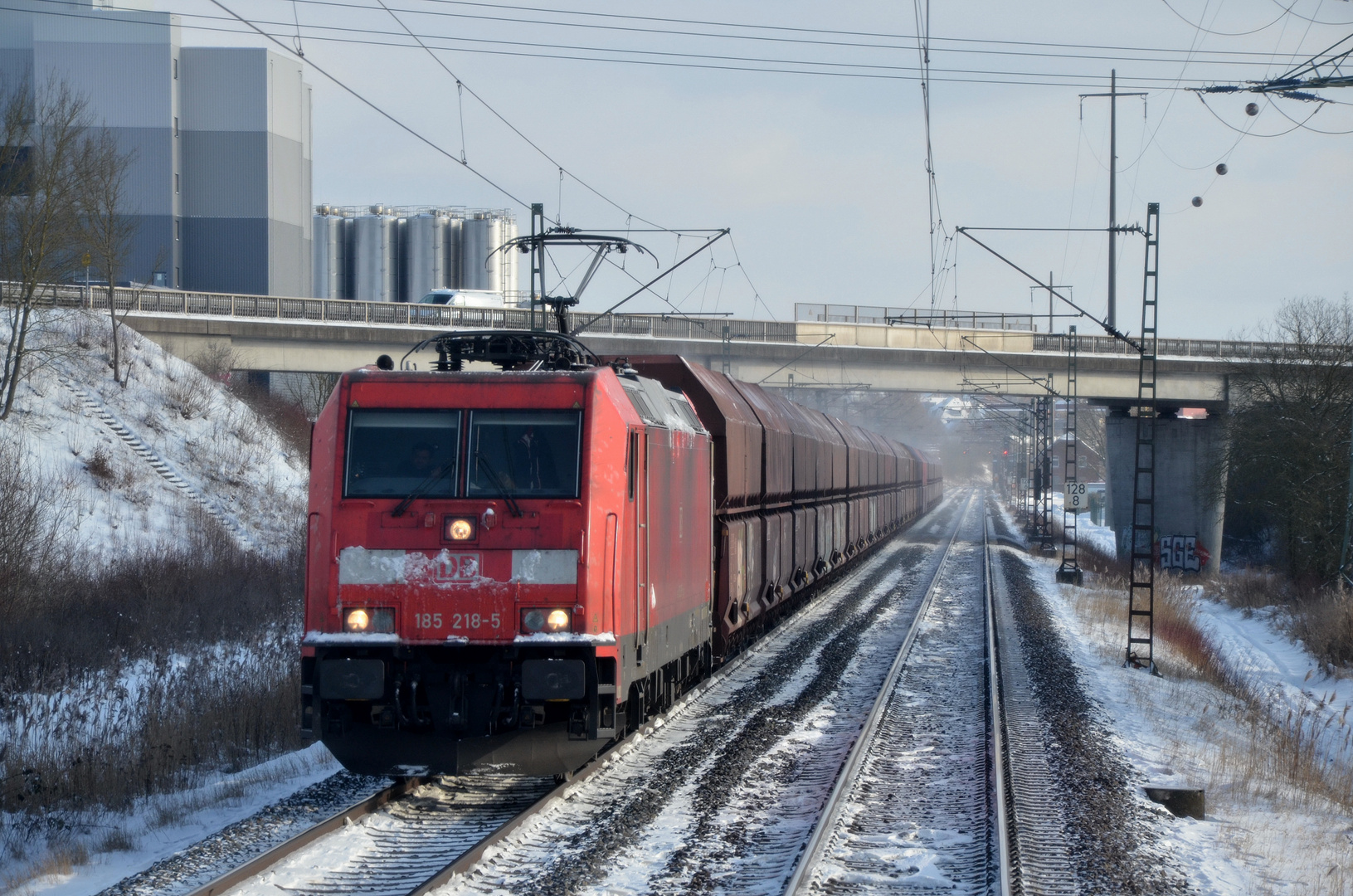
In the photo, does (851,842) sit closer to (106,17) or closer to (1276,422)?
(1276,422)

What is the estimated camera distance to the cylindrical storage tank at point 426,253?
8819 cm

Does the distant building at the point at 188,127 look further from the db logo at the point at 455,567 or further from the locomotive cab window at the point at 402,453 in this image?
the db logo at the point at 455,567

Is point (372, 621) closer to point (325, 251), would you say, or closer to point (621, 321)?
point (621, 321)

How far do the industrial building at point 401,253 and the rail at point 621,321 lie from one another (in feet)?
144

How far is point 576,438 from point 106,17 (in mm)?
56121

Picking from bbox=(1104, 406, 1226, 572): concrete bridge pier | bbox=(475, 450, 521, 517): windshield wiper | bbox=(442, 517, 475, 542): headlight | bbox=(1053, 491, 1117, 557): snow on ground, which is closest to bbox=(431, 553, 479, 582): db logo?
bbox=(442, 517, 475, 542): headlight

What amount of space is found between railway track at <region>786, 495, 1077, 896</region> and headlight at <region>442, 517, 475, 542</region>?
3270 mm

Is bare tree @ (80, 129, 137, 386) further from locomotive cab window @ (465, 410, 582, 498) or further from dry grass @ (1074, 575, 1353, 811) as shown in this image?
dry grass @ (1074, 575, 1353, 811)

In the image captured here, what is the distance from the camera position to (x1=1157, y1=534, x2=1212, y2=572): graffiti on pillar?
41.3m

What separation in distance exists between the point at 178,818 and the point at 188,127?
55788 millimetres

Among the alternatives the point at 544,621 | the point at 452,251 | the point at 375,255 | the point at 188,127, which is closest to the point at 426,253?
the point at 452,251

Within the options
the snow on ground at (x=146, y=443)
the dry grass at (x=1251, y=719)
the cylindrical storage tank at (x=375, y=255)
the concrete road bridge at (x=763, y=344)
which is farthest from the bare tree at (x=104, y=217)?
the cylindrical storage tank at (x=375, y=255)

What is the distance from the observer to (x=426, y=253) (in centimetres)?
8856

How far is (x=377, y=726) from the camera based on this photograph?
345 inches
